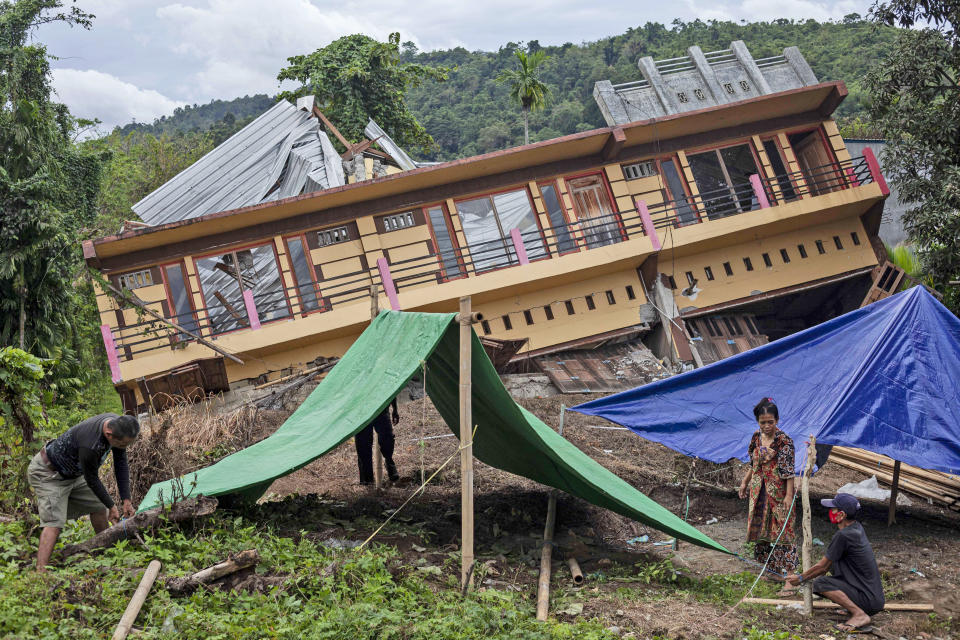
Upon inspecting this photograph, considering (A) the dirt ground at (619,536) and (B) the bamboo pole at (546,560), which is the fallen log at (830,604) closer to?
(A) the dirt ground at (619,536)

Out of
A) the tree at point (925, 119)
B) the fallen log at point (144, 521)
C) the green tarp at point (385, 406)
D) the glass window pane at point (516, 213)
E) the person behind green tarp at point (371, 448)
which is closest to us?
the fallen log at point (144, 521)

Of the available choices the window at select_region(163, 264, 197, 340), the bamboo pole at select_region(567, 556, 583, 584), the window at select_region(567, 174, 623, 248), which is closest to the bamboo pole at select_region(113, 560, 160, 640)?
the bamboo pole at select_region(567, 556, 583, 584)

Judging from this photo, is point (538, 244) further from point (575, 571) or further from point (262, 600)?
point (262, 600)

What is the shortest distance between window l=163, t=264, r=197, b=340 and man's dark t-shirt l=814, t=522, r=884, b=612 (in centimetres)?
1437

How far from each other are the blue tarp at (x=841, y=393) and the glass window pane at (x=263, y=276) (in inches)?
414

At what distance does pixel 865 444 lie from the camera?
23.4 feet

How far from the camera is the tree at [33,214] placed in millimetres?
13859

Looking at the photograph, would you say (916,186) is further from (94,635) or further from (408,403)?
(94,635)

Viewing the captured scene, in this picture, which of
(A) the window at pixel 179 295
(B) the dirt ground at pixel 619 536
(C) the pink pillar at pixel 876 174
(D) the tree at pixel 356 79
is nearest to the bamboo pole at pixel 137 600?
(B) the dirt ground at pixel 619 536

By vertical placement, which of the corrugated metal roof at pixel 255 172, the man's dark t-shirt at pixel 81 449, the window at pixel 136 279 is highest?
the corrugated metal roof at pixel 255 172

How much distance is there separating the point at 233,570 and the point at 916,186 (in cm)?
1262

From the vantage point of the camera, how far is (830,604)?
19.0 feet

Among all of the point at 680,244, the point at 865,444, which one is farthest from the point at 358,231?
the point at 865,444

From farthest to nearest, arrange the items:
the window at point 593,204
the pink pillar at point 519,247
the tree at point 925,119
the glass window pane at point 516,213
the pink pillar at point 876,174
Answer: the window at point 593,204 < the glass window pane at point 516,213 < the pink pillar at point 876,174 < the pink pillar at point 519,247 < the tree at point 925,119
